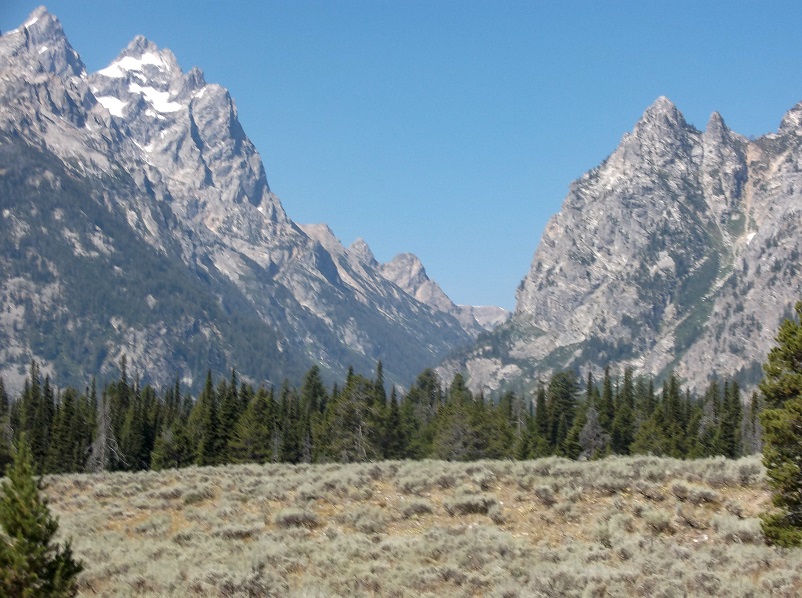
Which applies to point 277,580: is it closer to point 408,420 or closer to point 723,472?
point 723,472

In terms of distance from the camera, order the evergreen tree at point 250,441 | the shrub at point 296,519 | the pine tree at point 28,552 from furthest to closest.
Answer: the evergreen tree at point 250,441 → the shrub at point 296,519 → the pine tree at point 28,552

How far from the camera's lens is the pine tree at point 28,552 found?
722 inches

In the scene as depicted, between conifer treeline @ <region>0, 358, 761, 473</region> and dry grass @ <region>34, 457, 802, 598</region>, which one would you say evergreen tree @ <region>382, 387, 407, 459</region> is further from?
dry grass @ <region>34, 457, 802, 598</region>

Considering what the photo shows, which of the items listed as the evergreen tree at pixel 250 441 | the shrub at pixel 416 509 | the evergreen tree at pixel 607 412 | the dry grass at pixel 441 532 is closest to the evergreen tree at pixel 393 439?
the evergreen tree at pixel 250 441

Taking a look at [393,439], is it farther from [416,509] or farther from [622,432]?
[416,509]

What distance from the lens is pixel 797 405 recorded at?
25094 millimetres

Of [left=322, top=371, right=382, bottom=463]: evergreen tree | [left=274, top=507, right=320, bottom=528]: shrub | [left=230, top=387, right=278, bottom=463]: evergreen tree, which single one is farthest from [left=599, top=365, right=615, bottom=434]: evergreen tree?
[left=274, top=507, right=320, bottom=528]: shrub

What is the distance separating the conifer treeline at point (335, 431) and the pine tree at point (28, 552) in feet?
220

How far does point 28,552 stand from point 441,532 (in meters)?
11.9

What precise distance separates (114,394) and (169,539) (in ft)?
354

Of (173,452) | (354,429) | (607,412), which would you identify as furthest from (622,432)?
(173,452)

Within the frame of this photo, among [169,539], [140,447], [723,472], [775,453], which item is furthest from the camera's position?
[140,447]

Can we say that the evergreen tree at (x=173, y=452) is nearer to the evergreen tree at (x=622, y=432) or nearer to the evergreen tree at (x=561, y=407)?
Result: the evergreen tree at (x=561, y=407)

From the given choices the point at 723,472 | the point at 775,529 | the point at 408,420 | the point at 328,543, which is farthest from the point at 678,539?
the point at 408,420
